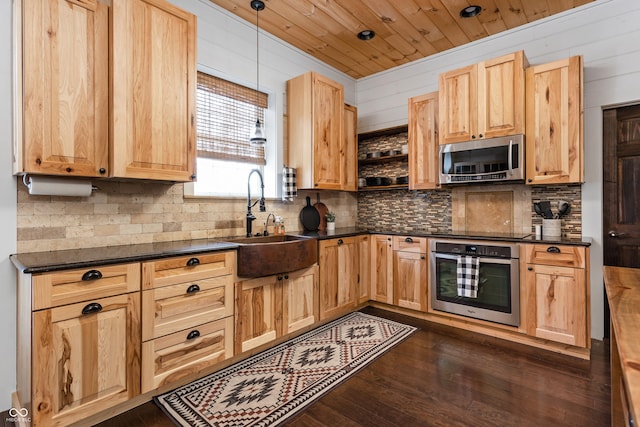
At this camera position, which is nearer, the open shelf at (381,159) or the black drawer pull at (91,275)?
the black drawer pull at (91,275)

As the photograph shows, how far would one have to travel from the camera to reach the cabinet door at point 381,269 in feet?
12.3

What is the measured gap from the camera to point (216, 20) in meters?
3.04

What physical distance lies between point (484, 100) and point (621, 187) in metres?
1.40

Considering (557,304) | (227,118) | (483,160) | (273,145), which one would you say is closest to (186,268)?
(227,118)

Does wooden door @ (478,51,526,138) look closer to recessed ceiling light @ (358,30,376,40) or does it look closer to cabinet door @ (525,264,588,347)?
recessed ceiling light @ (358,30,376,40)

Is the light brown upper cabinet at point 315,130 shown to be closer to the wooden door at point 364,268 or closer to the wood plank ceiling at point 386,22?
→ the wood plank ceiling at point 386,22

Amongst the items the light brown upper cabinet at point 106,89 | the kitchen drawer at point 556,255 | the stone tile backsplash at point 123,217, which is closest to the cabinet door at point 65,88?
the light brown upper cabinet at point 106,89

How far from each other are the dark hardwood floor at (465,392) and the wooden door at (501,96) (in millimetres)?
Result: 1973

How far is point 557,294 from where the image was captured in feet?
8.99

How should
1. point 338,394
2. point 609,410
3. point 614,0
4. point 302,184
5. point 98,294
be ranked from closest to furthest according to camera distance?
point 98,294
point 609,410
point 338,394
point 614,0
point 302,184

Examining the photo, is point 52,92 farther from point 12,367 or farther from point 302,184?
point 302,184

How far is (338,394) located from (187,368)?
1.00 metres

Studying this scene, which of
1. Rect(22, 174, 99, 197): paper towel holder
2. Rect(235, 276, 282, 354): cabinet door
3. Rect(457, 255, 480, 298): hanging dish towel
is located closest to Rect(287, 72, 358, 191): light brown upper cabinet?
Rect(235, 276, 282, 354): cabinet door

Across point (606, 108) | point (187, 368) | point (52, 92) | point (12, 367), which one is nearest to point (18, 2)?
point (52, 92)
